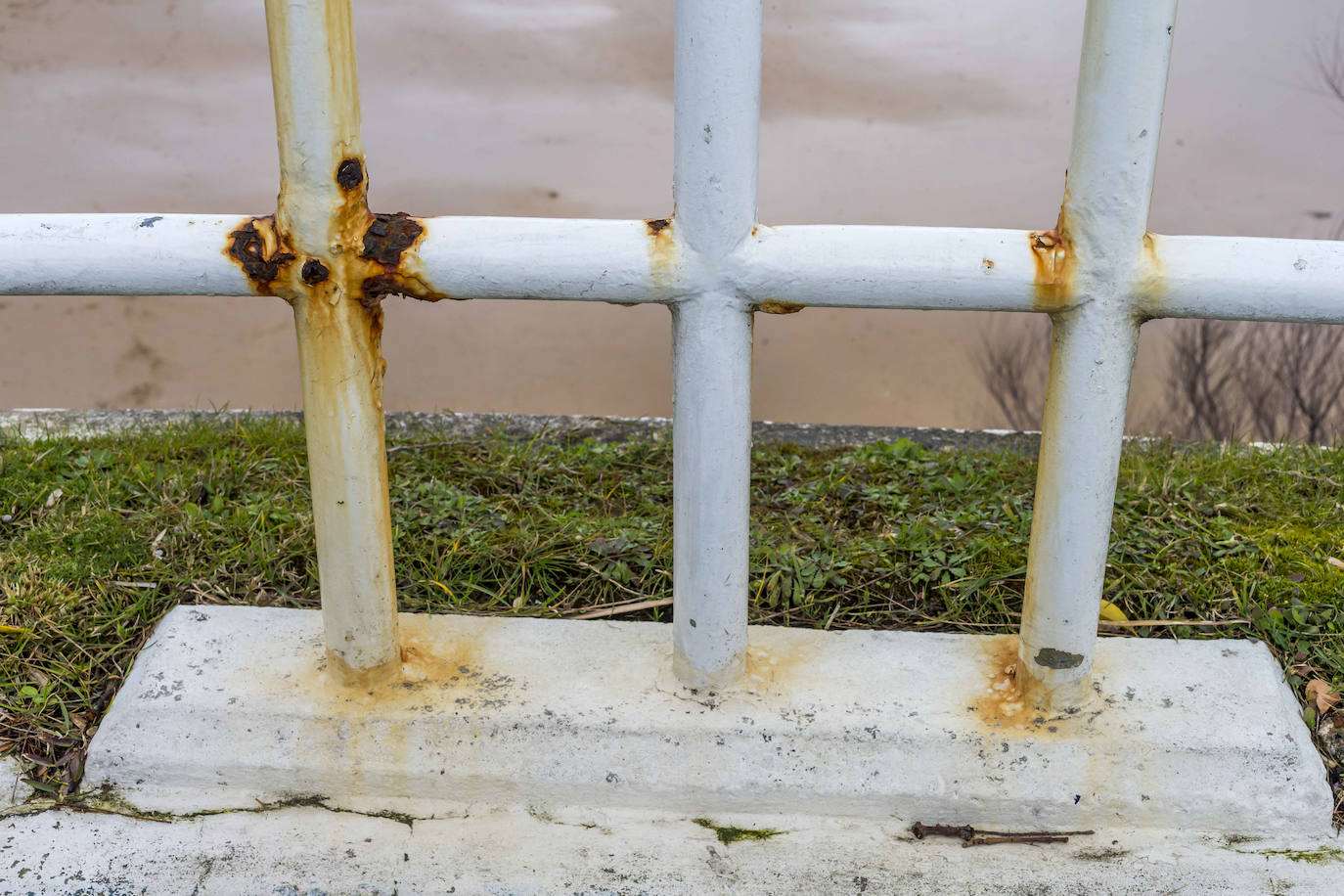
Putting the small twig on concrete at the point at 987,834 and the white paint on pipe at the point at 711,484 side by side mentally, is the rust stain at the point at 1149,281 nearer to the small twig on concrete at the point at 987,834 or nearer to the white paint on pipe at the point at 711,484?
the white paint on pipe at the point at 711,484

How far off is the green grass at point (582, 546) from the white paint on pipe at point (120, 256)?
0.58 meters

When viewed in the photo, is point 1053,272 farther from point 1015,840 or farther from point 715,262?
point 1015,840

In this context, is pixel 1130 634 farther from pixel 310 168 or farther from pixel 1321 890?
pixel 310 168

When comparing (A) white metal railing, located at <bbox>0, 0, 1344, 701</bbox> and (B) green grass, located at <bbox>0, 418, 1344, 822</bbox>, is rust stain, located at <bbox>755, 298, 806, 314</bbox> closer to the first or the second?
(A) white metal railing, located at <bbox>0, 0, 1344, 701</bbox>

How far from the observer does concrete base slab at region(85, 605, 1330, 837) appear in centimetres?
143

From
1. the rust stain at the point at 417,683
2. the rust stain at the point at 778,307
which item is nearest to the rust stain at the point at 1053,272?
the rust stain at the point at 778,307

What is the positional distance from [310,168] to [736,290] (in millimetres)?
497

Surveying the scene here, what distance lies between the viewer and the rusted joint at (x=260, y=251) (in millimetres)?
1299

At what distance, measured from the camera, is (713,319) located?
128cm

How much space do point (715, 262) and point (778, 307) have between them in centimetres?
9

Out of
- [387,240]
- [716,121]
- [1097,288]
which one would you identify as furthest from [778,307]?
[387,240]

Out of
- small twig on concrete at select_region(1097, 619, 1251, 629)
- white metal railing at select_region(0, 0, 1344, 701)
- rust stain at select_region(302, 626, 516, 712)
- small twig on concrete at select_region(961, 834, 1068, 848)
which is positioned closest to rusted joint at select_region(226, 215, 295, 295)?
white metal railing at select_region(0, 0, 1344, 701)

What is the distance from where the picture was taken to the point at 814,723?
146 cm

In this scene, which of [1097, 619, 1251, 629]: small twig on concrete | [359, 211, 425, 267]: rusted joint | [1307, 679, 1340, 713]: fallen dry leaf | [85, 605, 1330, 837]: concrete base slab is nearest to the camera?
[359, 211, 425, 267]: rusted joint
